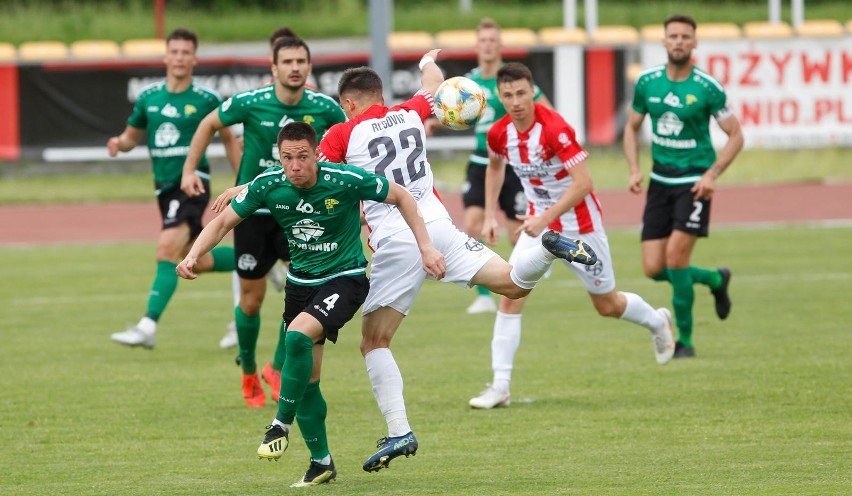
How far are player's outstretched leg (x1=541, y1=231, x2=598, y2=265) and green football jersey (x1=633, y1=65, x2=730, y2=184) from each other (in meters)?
3.57

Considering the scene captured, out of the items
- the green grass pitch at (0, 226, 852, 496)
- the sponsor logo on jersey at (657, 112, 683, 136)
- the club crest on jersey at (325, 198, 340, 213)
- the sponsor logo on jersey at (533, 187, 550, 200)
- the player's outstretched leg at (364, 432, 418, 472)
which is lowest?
the green grass pitch at (0, 226, 852, 496)

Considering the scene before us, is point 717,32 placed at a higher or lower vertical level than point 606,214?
higher

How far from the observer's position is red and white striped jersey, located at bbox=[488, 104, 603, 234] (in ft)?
30.1

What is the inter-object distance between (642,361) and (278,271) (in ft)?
12.8

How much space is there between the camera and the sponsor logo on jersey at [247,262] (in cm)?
949

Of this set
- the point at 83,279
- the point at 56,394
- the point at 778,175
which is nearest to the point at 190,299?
the point at 83,279

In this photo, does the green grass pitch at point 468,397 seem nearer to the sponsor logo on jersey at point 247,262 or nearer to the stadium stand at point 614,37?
the sponsor logo on jersey at point 247,262

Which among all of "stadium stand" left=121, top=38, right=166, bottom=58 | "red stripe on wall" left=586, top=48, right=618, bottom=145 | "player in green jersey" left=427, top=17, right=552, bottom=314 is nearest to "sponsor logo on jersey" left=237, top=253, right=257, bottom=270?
"player in green jersey" left=427, top=17, right=552, bottom=314

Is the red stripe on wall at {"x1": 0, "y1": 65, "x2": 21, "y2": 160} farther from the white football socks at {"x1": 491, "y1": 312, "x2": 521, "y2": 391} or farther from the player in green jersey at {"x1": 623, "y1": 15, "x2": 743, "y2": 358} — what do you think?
the white football socks at {"x1": 491, "y1": 312, "x2": 521, "y2": 391}

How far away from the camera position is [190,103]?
11.6 m

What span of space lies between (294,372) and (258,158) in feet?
9.50

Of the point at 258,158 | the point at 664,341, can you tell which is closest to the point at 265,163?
the point at 258,158

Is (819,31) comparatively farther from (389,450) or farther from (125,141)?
(389,450)

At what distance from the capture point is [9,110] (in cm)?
2438
